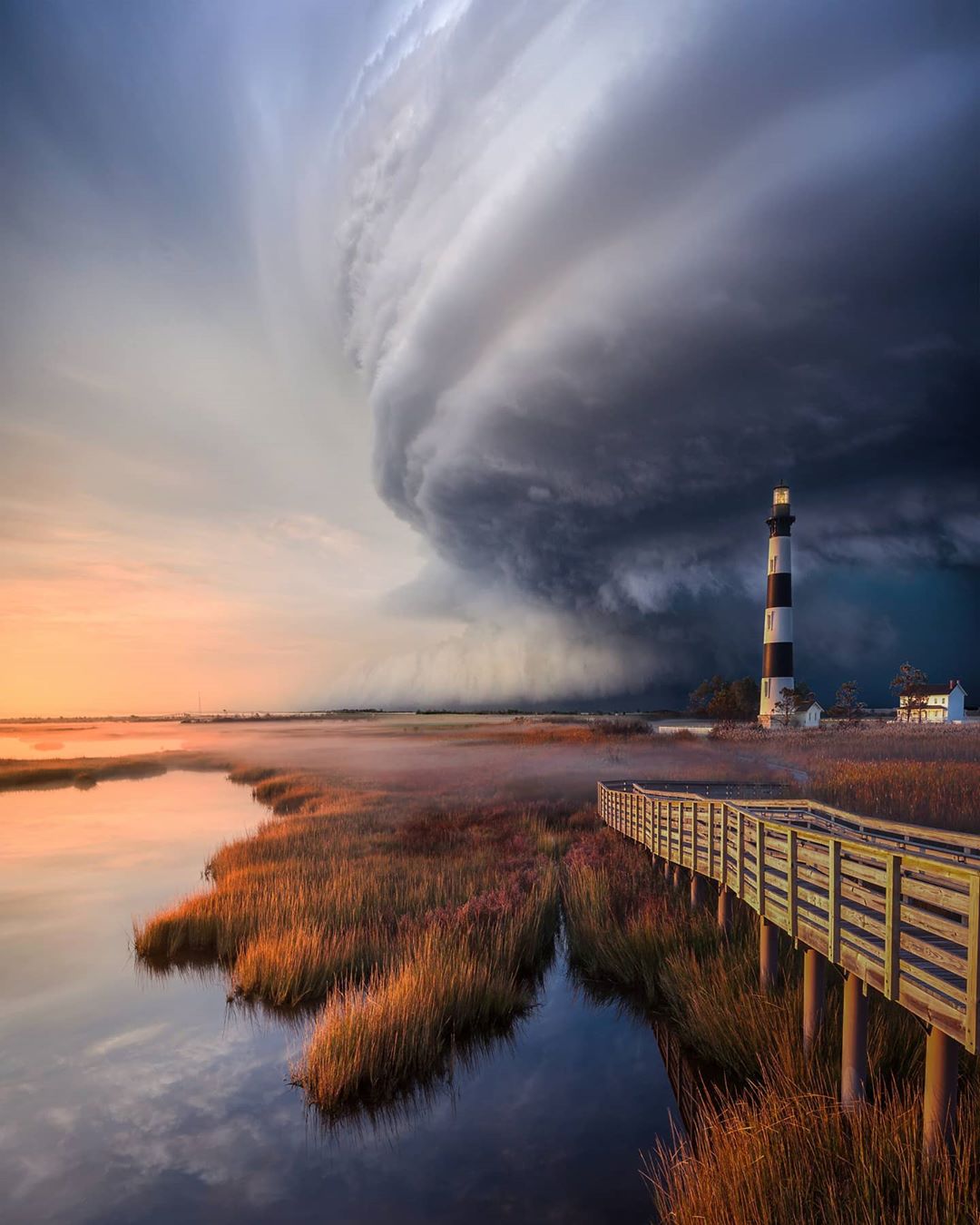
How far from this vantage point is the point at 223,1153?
8.74 m

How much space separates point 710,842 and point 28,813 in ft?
127

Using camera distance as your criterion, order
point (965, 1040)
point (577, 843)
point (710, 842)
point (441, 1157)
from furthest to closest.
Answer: point (577, 843) < point (710, 842) < point (441, 1157) < point (965, 1040)

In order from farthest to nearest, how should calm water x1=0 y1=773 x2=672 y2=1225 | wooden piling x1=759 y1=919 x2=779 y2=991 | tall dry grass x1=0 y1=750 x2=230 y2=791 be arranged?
tall dry grass x1=0 y1=750 x2=230 y2=791
wooden piling x1=759 y1=919 x2=779 y2=991
calm water x1=0 y1=773 x2=672 y2=1225

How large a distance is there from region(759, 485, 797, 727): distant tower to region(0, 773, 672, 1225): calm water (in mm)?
51527

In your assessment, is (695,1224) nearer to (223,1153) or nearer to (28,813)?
(223,1153)

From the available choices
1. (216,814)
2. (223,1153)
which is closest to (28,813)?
(216,814)

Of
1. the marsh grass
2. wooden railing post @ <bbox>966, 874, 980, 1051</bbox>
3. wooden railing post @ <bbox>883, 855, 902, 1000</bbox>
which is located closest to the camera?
wooden railing post @ <bbox>966, 874, 980, 1051</bbox>

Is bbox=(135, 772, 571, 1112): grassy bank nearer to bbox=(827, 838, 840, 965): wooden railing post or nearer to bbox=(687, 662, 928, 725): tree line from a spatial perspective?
bbox=(827, 838, 840, 965): wooden railing post

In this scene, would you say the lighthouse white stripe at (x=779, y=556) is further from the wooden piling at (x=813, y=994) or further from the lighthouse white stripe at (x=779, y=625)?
the wooden piling at (x=813, y=994)

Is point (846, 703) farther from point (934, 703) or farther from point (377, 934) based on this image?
point (377, 934)

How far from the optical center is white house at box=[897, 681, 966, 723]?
88.4 metres

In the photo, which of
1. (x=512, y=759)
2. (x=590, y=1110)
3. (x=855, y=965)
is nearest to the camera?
(x=855, y=965)

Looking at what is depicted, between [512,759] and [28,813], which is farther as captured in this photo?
[512,759]

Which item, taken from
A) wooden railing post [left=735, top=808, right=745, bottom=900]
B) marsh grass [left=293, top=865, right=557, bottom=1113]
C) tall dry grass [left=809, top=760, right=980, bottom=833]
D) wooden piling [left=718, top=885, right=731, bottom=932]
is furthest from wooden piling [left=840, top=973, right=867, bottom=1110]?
tall dry grass [left=809, top=760, right=980, bottom=833]
